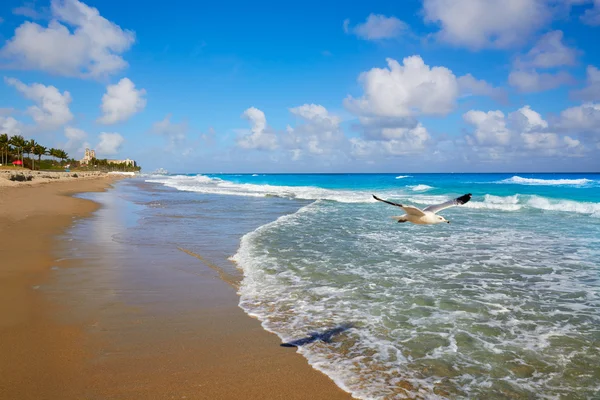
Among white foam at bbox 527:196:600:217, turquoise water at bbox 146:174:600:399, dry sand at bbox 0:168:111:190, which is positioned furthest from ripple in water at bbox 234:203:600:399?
dry sand at bbox 0:168:111:190

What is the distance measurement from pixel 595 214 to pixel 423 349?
23736 mm

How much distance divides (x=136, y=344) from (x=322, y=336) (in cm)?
251

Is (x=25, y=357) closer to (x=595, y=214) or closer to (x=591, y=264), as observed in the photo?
(x=591, y=264)

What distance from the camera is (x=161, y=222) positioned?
682 inches

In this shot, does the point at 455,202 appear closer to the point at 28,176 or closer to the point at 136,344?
the point at 136,344

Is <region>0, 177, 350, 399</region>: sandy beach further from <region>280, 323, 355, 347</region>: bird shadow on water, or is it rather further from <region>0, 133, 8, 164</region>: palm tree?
<region>0, 133, 8, 164</region>: palm tree

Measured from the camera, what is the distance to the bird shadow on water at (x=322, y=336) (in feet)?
17.8

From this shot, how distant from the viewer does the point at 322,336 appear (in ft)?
18.8

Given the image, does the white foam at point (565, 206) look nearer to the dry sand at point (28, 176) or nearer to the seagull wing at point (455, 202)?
the seagull wing at point (455, 202)

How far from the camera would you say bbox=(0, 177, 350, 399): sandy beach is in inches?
163

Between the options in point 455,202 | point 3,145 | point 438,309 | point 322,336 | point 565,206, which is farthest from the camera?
point 3,145

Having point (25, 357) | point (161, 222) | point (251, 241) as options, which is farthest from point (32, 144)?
point (25, 357)

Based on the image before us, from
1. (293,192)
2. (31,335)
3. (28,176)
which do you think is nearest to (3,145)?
(28,176)

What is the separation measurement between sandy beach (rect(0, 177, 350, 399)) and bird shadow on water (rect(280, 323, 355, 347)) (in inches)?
8.7
